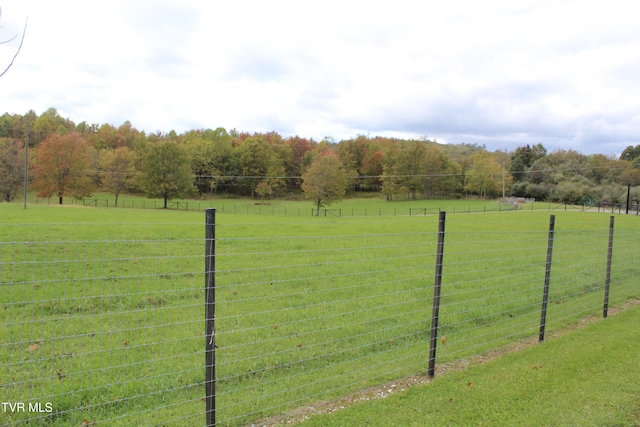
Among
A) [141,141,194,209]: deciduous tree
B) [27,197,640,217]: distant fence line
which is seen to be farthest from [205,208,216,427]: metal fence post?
[141,141,194,209]: deciduous tree

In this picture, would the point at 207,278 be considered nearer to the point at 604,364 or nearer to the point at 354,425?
the point at 354,425

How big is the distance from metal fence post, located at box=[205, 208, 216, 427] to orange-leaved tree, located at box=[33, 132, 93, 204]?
185ft

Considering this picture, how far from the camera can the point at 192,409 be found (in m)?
3.63

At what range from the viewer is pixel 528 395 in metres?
3.97

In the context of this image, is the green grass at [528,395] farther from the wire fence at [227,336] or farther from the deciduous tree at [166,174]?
the deciduous tree at [166,174]

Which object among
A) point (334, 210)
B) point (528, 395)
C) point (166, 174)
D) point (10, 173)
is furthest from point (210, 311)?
point (334, 210)

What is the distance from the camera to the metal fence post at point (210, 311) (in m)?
3.02

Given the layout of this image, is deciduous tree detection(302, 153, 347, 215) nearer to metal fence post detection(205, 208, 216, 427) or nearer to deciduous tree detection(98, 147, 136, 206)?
deciduous tree detection(98, 147, 136, 206)

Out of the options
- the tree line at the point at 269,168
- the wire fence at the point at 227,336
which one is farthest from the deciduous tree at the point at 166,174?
the wire fence at the point at 227,336

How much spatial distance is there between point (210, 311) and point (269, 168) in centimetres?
7723

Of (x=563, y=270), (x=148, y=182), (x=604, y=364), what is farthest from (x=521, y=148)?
(x=604, y=364)

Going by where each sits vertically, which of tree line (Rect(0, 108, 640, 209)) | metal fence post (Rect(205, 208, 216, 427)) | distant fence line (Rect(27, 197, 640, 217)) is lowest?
distant fence line (Rect(27, 197, 640, 217))

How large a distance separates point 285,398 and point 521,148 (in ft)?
338

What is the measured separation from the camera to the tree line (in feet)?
171
